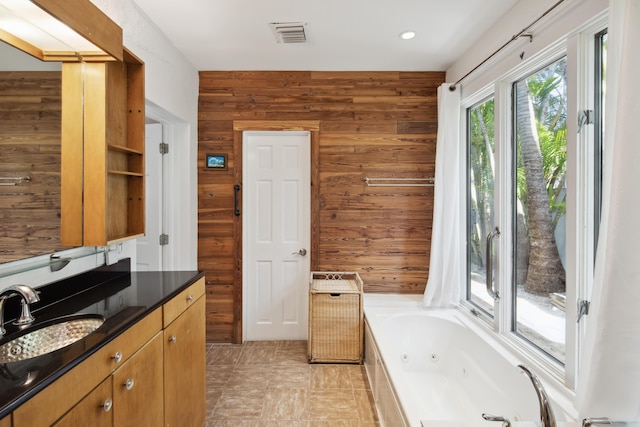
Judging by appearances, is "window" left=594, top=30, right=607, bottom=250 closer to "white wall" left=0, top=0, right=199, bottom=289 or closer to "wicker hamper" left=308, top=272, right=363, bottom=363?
"wicker hamper" left=308, top=272, right=363, bottom=363

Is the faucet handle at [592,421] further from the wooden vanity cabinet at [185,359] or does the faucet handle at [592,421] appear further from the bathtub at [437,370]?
the wooden vanity cabinet at [185,359]

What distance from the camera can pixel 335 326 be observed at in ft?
8.91

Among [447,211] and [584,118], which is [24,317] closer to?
[584,118]

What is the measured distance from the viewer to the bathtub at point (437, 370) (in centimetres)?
166

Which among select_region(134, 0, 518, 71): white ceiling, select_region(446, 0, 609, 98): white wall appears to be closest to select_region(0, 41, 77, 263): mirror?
select_region(134, 0, 518, 71): white ceiling

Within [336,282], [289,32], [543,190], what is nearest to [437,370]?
[336,282]

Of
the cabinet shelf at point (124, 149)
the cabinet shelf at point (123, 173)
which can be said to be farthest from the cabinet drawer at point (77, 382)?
the cabinet shelf at point (124, 149)

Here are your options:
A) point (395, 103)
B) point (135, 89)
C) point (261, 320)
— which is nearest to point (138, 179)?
point (135, 89)

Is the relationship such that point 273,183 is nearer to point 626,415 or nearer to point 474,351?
point 474,351

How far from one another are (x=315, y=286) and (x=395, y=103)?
1.87m

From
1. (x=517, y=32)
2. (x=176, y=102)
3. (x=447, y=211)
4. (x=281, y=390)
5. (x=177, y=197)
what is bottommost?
(x=281, y=390)

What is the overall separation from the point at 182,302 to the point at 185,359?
30 cm

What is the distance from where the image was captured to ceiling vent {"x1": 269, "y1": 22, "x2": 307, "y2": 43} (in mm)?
2262

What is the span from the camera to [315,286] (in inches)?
111
